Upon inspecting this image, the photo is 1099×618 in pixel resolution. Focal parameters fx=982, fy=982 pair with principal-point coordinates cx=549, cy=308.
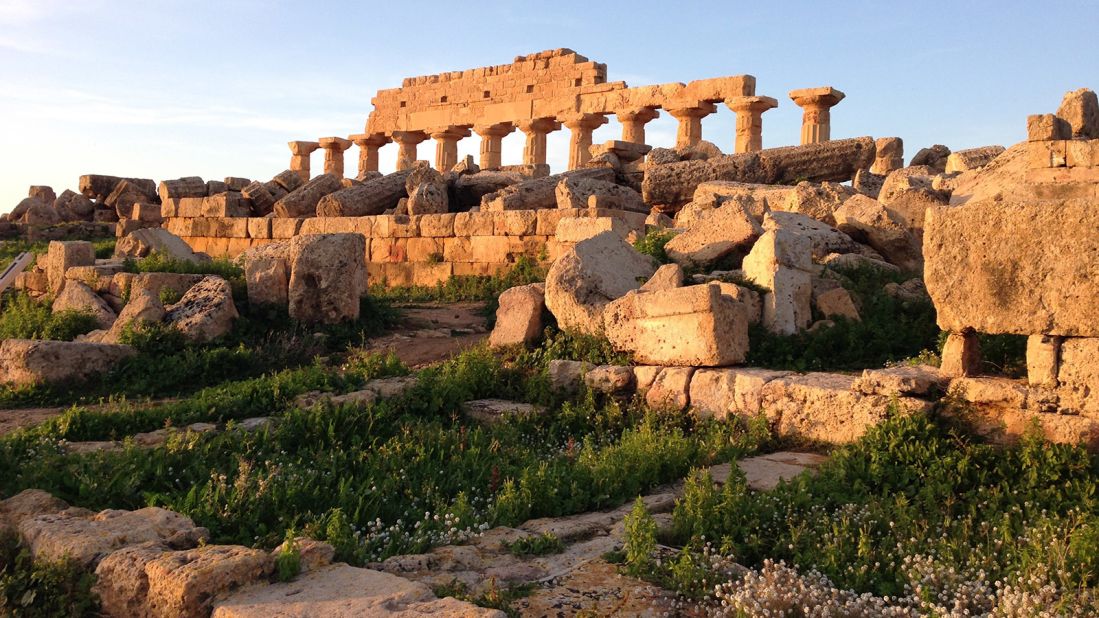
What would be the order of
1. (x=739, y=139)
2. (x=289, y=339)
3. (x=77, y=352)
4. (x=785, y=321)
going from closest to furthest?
(x=785, y=321)
(x=77, y=352)
(x=289, y=339)
(x=739, y=139)

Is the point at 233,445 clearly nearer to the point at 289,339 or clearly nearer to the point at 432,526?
the point at 432,526

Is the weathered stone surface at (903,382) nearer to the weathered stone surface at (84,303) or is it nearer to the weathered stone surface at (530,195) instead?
the weathered stone surface at (84,303)

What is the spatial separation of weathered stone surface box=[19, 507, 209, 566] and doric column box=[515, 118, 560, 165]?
23.4 meters

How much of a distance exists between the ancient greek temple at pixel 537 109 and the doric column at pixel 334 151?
3 cm

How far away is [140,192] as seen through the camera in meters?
25.2

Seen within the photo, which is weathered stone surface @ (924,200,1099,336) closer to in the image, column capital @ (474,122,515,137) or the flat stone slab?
the flat stone slab

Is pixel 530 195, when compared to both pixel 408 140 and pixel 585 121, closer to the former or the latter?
pixel 585 121

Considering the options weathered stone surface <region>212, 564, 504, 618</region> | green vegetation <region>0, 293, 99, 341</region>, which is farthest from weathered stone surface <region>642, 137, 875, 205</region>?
weathered stone surface <region>212, 564, 504, 618</region>

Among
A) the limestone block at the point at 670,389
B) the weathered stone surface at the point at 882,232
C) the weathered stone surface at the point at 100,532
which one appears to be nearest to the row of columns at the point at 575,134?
the weathered stone surface at the point at 882,232

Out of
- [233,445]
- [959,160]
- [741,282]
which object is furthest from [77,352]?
[959,160]

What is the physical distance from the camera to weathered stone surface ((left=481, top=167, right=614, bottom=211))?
16625mm

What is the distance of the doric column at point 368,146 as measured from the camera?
32062 millimetres

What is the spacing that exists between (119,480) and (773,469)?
164 inches

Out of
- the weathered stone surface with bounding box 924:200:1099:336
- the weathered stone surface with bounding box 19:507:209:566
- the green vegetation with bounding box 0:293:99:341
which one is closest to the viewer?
the weathered stone surface with bounding box 19:507:209:566
